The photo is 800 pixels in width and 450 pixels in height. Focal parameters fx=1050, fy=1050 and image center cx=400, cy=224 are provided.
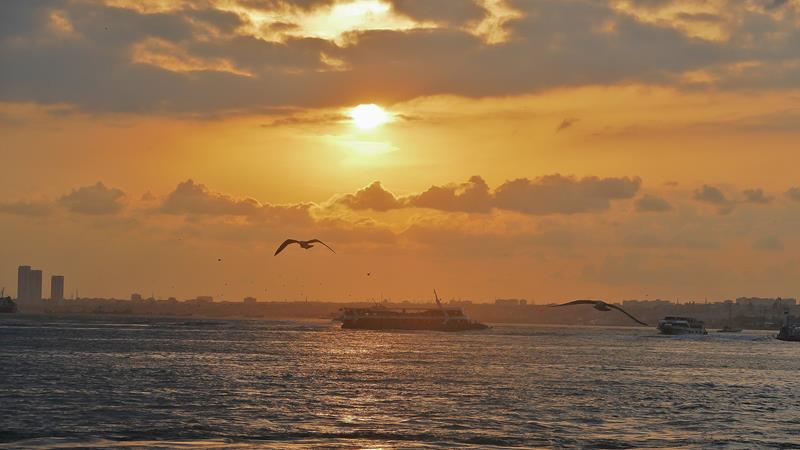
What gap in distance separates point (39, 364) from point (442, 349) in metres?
75.2

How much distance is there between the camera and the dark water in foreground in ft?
197

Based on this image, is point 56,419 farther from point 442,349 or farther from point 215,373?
point 442,349

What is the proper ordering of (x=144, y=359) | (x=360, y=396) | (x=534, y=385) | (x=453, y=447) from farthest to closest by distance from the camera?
(x=144, y=359)
(x=534, y=385)
(x=360, y=396)
(x=453, y=447)

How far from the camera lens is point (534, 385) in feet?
321

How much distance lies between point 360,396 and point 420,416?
1451cm

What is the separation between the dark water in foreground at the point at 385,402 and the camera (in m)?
59.9

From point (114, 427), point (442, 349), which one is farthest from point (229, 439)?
point (442, 349)

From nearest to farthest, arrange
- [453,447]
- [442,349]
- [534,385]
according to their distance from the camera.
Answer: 1. [453,447]
2. [534,385]
3. [442,349]

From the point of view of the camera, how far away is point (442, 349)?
176m

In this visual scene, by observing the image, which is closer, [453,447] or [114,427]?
[453,447]

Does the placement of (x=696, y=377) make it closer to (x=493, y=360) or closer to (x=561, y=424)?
(x=493, y=360)

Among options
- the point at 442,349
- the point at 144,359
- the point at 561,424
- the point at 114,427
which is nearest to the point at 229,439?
the point at 114,427

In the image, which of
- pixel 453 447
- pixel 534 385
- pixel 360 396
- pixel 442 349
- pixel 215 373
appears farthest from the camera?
pixel 442 349

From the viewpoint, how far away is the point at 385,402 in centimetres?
7919
